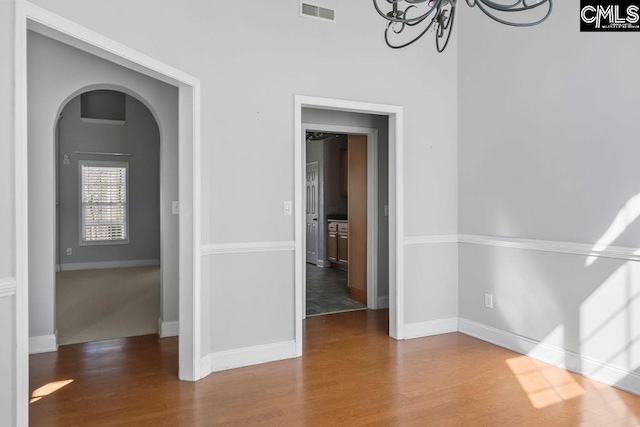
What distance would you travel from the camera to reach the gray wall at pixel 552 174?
2.97 meters

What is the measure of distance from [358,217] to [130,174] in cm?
567

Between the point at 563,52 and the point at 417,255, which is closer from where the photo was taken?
the point at 563,52

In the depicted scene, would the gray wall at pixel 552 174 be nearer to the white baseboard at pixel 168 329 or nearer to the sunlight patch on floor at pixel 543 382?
the sunlight patch on floor at pixel 543 382

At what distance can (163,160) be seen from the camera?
13.8ft

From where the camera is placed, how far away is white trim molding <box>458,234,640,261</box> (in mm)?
2934

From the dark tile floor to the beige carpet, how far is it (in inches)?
76.1

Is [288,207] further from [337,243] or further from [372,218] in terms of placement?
[337,243]

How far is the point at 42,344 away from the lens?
382cm

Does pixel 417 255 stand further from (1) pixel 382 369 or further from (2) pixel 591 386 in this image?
(2) pixel 591 386

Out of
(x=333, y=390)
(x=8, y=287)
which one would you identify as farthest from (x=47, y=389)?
(x=333, y=390)

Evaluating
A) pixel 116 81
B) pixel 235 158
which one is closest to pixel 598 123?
pixel 235 158

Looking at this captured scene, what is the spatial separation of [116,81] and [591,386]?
456cm

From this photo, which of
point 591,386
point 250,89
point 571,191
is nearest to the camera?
point 591,386

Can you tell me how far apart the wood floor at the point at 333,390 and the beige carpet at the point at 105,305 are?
0.49 meters
